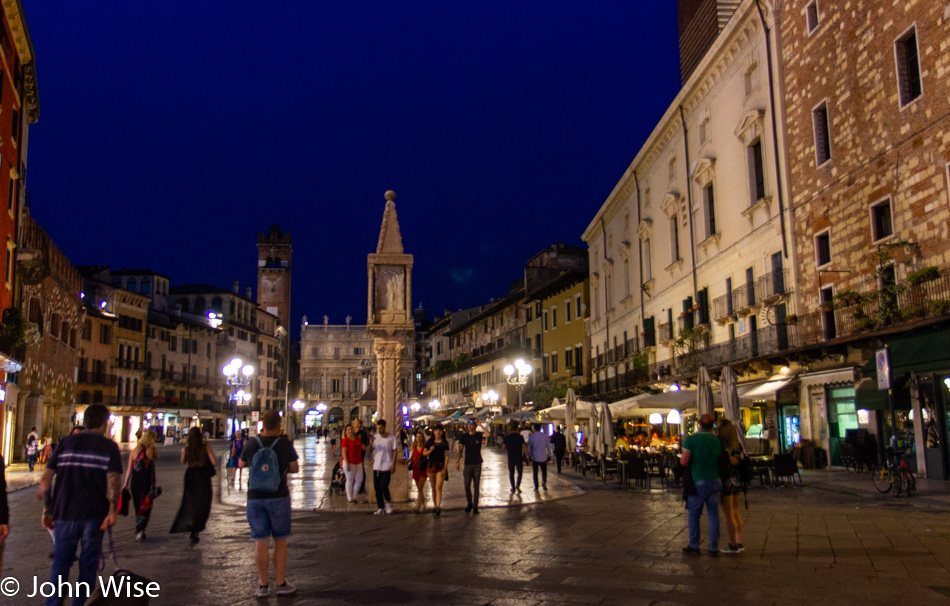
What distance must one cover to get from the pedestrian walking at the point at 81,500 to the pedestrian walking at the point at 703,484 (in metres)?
6.12

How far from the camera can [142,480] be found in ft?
38.7

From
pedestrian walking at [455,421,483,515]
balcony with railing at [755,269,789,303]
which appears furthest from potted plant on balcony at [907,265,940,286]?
pedestrian walking at [455,421,483,515]

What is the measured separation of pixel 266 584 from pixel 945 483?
15.7 metres

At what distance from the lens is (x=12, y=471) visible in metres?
29.6

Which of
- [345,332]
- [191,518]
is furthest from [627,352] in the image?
[345,332]

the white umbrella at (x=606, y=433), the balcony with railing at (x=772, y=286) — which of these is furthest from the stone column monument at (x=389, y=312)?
the balcony with railing at (x=772, y=286)

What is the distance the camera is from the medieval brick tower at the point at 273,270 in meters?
106

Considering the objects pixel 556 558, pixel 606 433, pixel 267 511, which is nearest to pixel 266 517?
pixel 267 511

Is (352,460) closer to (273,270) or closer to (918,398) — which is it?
(918,398)

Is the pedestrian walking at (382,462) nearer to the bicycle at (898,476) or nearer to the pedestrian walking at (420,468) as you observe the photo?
the pedestrian walking at (420,468)

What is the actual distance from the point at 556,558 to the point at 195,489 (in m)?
5.08

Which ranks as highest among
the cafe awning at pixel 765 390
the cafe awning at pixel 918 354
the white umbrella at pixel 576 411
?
the cafe awning at pixel 918 354

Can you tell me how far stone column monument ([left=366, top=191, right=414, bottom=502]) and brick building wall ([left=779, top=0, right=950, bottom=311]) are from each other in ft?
38.1

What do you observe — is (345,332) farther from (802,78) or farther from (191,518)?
(191,518)
